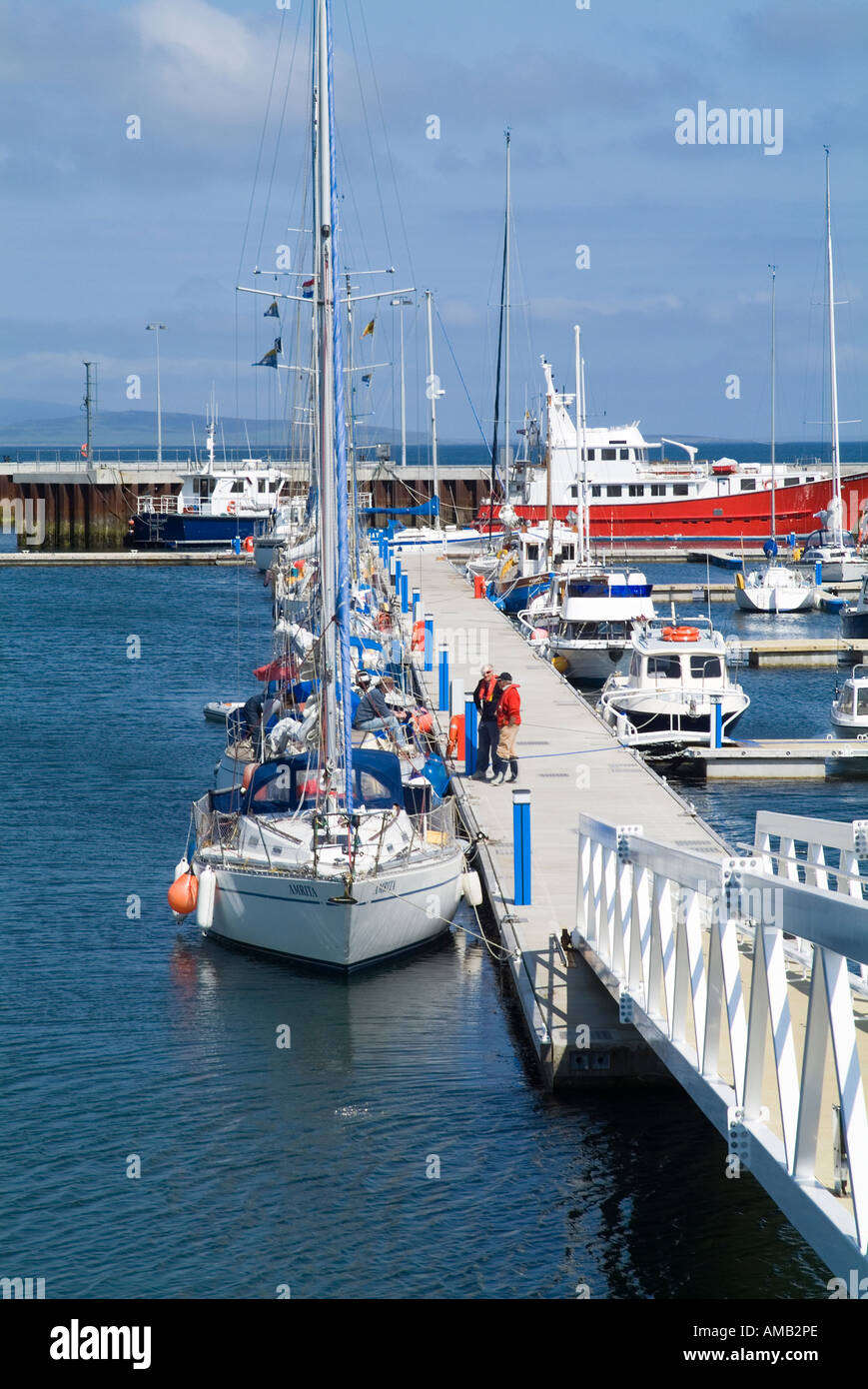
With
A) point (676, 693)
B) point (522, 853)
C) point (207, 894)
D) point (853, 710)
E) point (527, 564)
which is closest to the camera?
point (522, 853)

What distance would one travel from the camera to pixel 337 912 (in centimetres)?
1523

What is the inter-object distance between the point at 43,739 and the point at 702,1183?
2225cm

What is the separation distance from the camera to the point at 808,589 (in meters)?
53.2

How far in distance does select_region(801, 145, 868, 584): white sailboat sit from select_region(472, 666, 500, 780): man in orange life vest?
128 ft

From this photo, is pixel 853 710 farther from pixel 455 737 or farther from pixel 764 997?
pixel 764 997

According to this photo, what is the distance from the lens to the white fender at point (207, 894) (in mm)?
16422

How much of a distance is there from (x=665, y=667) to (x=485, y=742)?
7713mm

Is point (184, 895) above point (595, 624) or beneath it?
beneath

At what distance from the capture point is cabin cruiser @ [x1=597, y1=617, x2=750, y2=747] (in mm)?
27297

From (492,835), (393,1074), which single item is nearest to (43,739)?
(492,835)

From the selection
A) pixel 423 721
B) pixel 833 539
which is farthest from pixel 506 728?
pixel 833 539

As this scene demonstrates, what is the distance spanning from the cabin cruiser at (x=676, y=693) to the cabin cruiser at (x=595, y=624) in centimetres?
678

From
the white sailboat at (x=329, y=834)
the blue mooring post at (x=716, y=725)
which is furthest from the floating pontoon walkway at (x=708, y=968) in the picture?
the blue mooring post at (x=716, y=725)
